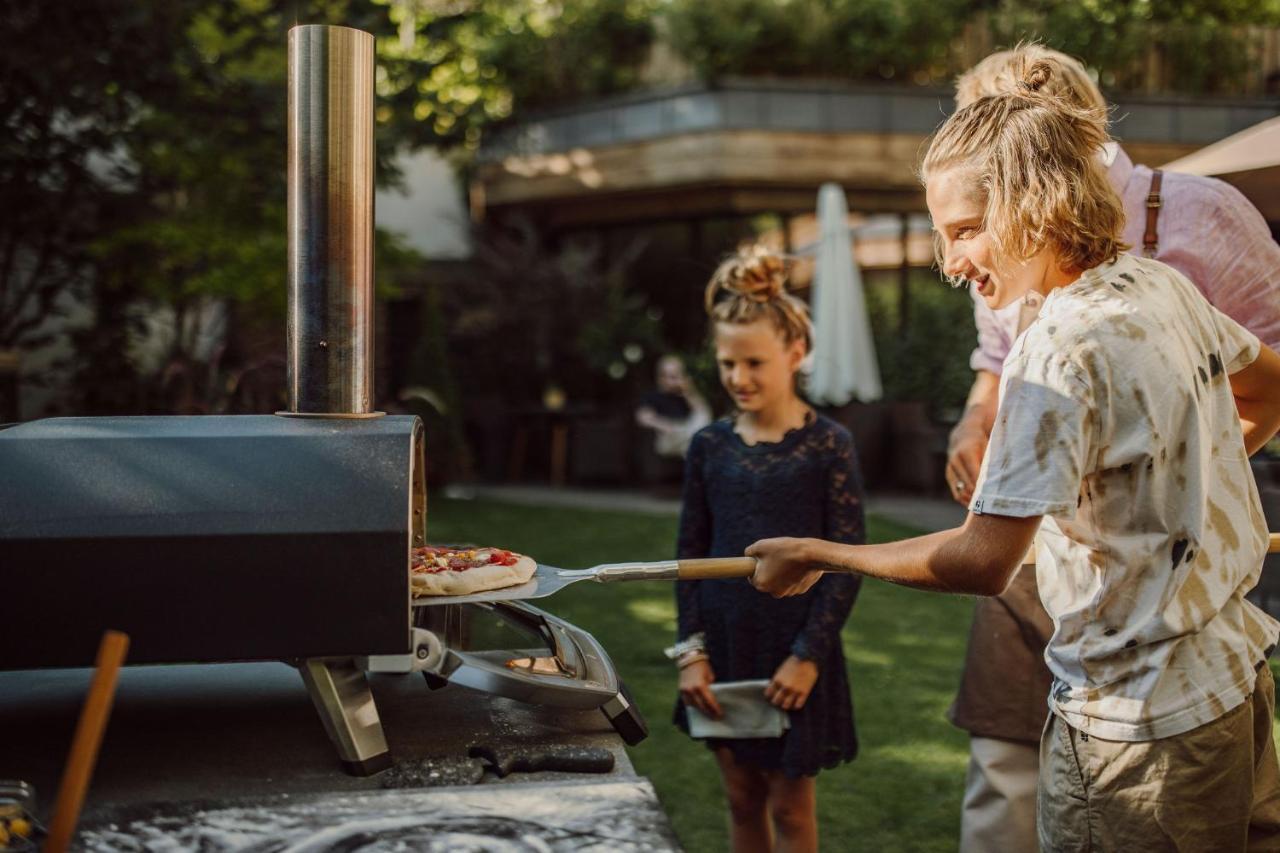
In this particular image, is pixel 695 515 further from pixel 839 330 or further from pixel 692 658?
pixel 839 330

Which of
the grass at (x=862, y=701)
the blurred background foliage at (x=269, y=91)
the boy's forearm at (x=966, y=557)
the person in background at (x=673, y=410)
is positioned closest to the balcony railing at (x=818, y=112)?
the blurred background foliage at (x=269, y=91)

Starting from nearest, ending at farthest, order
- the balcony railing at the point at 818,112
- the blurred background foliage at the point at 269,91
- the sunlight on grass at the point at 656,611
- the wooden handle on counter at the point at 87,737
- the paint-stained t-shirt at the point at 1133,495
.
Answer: the wooden handle on counter at the point at 87,737 → the paint-stained t-shirt at the point at 1133,495 → the sunlight on grass at the point at 656,611 → the blurred background foliage at the point at 269,91 → the balcony railing at the point at 818,112

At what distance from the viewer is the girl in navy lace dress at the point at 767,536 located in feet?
8.94

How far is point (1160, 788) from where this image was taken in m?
1.58

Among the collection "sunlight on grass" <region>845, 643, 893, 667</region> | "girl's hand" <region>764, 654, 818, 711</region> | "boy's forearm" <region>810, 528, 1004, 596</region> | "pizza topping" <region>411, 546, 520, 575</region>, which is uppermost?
"boy's forearm" <region>810, 528, 1004, 596</region>

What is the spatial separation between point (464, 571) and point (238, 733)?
1.33 feet

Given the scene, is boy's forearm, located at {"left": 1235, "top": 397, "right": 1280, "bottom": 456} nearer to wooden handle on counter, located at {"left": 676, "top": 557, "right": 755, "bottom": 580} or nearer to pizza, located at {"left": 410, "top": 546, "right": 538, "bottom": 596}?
wooden handle on counter, located at {"left": 676, "top": 557, "right": 755, "bottom": 580}

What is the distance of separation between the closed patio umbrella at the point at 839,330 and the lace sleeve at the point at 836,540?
8.89 m

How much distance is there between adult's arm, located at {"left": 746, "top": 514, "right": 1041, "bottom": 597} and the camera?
154 centimetres

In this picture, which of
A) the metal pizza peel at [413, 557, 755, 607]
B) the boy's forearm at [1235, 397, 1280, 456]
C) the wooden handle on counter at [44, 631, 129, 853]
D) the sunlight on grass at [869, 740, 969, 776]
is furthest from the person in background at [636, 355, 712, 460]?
the wooden handle on counter at [44, 631, 129, 853]

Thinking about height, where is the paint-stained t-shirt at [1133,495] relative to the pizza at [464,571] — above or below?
above

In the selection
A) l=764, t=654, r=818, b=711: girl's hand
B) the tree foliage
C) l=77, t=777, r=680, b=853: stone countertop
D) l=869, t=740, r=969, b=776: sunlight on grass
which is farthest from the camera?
the tree foliage

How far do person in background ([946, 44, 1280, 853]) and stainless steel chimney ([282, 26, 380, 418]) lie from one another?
3.80ft

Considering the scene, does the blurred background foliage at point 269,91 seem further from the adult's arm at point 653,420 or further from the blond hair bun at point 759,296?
the blond hair bun at point 759,296
